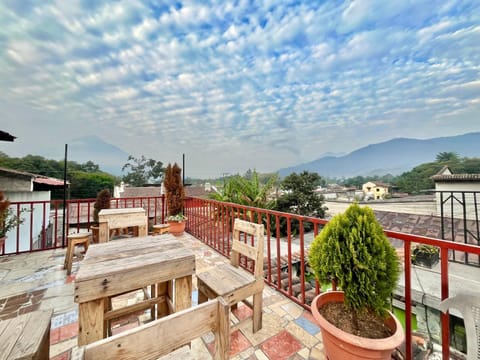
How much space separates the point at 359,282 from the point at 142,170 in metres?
47.8

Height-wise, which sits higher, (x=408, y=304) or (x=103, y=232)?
(x=103, y=232)

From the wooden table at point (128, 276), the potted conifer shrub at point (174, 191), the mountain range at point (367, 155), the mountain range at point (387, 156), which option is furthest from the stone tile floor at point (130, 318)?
the mountain range at point (387, 156)

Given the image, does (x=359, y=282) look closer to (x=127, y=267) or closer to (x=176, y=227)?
(x=127, y=267)

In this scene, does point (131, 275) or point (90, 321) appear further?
point (131, 275)

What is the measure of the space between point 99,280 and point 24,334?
0.31 m

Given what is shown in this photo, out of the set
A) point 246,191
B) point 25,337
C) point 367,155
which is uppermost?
point 367,155

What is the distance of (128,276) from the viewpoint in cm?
119

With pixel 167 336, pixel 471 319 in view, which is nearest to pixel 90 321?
pixel 167 336

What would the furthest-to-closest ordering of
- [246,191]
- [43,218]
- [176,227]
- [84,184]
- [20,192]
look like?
[84,184]
[20,192]
[246,191]
[176,227]
[43,218]

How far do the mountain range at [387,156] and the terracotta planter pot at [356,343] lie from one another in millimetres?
96033

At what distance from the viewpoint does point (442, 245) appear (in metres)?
1.15

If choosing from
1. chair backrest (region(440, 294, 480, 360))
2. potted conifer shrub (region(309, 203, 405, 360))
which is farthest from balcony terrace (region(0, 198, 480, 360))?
potted conifer shrub (region(309, 203, 405, 360))

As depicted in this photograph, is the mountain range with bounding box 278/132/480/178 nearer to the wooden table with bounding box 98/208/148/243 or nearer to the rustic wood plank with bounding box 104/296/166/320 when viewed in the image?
the wooden table with bounding box 98/208/148/243

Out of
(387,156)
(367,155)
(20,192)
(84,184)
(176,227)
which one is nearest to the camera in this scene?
(176,227)
